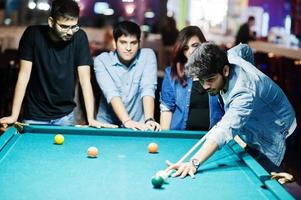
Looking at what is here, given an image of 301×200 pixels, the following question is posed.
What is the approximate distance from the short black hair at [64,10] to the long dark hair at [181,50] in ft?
2.33

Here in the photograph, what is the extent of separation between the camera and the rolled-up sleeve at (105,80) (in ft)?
11.7

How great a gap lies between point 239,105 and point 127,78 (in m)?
1.35

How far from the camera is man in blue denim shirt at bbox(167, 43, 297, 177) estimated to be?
2.48 metres

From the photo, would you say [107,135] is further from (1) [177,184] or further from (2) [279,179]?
(2) [279,179]

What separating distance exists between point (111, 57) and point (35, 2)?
308 inches

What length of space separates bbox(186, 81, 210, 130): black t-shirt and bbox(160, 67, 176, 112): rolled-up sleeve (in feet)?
0.45

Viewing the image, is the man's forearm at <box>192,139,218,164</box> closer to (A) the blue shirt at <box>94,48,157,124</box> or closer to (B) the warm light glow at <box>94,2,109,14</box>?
(A) the blue shirt at <box>94,48,157,124</box>

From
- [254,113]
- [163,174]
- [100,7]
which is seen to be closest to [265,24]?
[100,7]

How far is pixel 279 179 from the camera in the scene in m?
2.28

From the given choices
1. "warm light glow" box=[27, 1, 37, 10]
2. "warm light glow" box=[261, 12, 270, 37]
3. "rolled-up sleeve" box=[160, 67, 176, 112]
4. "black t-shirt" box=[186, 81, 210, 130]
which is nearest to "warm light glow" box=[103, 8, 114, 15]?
"warm light glow" box=[27, 1, 37, 10]

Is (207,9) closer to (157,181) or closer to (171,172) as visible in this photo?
(171,172)

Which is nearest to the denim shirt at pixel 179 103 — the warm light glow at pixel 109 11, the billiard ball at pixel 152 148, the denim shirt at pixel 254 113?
the denim shirt at pixel 254 113

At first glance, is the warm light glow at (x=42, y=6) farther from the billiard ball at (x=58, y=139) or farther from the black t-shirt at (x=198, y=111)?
the billiard ball at (x=58, y=139)

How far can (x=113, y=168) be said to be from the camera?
96.7 inches
